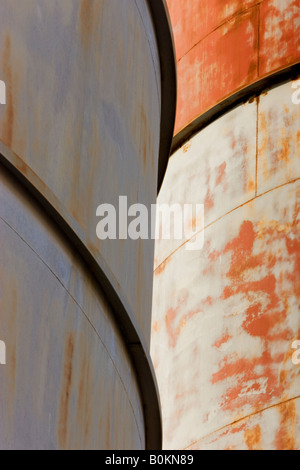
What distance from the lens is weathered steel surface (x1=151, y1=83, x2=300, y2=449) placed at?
9.10 meters

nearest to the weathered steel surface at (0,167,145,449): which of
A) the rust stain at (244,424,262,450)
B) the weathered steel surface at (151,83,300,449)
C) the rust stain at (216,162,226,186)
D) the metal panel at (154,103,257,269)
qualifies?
the rust stain at (244,424,262,450)

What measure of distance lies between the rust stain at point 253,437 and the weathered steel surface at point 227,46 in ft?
10.5

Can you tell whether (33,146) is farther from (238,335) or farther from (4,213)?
(238,335)

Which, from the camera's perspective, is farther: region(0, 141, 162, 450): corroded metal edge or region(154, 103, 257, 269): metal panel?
region(154, 103, 257, 269): metal panel

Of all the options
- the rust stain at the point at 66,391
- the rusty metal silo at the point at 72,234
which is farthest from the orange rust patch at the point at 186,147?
the rust stain at the point at 66,391

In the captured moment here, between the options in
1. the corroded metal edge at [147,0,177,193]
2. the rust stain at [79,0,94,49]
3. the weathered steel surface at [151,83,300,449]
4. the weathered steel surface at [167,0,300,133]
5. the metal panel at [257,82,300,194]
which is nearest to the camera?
the rust stain at [79,0,94,49]

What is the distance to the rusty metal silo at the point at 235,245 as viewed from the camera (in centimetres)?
918

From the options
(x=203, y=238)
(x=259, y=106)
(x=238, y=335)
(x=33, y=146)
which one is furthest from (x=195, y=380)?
(x=33, y=146)

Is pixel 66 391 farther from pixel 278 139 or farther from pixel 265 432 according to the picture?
pixel 278 139

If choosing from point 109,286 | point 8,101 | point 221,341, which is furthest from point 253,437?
point 8,101

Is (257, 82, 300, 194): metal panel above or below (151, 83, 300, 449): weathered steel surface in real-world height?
above

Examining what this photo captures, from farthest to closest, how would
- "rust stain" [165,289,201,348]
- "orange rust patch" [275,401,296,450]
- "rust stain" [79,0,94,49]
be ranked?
"rust stain" [165,289,201,348]
"orange rust patch" [275,401,296,450]
"rust stain" [79,0,94,49]

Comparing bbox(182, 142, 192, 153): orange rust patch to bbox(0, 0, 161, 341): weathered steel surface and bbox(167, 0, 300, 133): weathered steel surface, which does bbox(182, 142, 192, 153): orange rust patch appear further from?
bbox(0, 0, 161, 341): weathered steel surface

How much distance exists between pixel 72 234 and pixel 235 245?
552 centimetres
